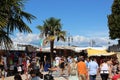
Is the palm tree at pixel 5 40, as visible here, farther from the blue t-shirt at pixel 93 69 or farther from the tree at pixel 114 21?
the tree at pixel 114 21

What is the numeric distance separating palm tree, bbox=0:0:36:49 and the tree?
4312 centimetres

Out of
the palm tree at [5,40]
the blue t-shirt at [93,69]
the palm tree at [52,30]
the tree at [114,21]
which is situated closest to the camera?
the palm tree at [5,40]

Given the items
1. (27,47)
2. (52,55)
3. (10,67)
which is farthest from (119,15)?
(10,67)

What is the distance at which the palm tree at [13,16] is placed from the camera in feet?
39.6

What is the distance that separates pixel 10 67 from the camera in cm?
3036

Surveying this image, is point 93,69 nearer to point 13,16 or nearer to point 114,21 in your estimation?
point 13,16

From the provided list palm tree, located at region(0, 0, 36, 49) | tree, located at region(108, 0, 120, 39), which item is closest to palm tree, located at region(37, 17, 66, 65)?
tree, located at region(108, 0, 120, 39)

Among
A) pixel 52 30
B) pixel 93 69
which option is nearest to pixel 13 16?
pixel 93 69

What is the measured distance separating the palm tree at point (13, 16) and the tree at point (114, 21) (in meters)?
43.1

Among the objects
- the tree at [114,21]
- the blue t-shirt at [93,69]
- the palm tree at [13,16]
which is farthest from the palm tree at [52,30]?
the palm tree at [13,16]

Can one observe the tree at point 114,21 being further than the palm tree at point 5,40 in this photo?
Yes

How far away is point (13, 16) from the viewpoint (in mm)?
12469

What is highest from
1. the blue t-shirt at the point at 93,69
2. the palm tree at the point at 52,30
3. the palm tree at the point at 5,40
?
the palm tree at the point at 52,30

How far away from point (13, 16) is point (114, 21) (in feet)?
147
